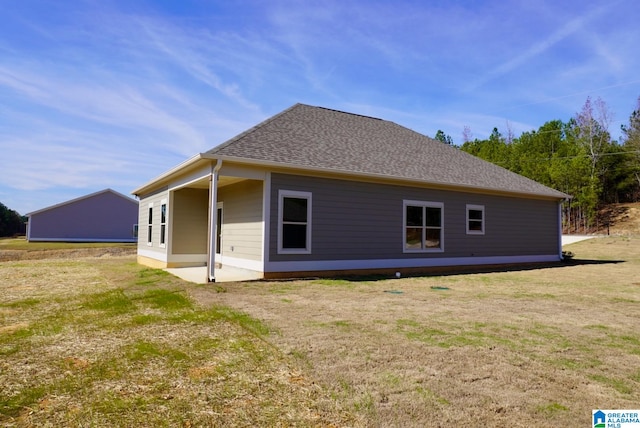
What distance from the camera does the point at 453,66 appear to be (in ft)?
54.4

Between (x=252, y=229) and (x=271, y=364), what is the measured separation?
7.25 meters

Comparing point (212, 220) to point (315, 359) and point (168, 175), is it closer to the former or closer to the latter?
point (168, 175)

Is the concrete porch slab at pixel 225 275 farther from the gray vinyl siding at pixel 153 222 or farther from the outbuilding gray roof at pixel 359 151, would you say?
the outbuilding gray roof at pixel 359 151

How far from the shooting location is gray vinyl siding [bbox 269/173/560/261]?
10.7 metres

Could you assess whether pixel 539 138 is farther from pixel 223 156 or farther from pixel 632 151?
pixel 223 156

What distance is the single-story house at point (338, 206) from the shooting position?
10.2 meters

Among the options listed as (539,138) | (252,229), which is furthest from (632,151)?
(252,229)

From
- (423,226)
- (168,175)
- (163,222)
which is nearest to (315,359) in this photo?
(423,226)

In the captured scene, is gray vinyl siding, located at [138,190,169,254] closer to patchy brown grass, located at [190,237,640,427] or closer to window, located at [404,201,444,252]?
patchy brown grass, located at [190,237,640,427]

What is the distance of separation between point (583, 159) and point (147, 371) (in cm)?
4148

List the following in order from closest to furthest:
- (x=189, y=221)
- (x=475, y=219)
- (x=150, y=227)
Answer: (x=189, y=221), (x=475, y=219), (x=150, y=227)

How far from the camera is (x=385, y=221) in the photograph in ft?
39.5

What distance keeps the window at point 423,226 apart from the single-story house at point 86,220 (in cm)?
3123

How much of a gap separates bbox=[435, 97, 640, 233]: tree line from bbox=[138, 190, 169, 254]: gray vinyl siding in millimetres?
34506
